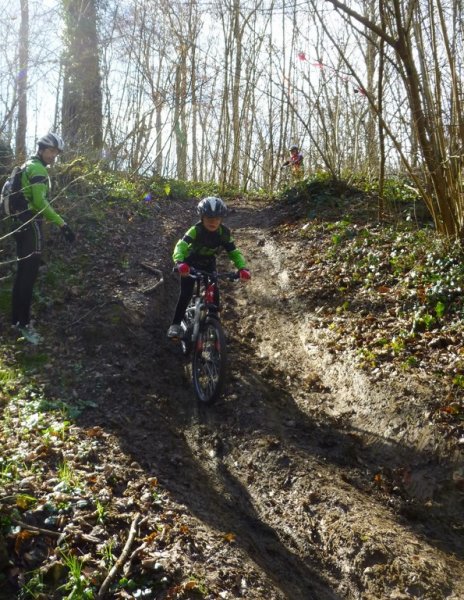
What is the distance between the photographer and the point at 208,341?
678 centimetres

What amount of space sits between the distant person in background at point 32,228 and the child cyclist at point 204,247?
1.76m

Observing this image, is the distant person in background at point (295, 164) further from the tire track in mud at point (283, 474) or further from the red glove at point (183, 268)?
the red glove at point (183, 268)

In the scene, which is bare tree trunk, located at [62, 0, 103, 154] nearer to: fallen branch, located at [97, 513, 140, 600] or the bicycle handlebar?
the bicycle handlebar

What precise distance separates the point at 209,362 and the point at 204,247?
1629 millimetres

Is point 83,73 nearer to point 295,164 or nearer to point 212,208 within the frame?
point 295,164

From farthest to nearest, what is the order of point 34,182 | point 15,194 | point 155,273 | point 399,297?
point 155,273
point 399,297
point 15,194
point 34,182

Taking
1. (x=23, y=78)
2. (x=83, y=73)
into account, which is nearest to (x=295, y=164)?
(x=83, y=73)

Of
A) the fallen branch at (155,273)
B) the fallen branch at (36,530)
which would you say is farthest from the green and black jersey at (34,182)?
the fallen branch at (36,530)

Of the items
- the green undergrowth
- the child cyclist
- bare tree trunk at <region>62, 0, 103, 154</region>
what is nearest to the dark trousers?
the child cyclist

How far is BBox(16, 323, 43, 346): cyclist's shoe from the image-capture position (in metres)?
7.53

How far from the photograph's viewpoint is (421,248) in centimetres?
821

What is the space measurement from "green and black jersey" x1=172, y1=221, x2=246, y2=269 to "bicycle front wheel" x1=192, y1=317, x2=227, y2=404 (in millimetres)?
950

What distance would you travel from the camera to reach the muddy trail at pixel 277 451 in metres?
4.05

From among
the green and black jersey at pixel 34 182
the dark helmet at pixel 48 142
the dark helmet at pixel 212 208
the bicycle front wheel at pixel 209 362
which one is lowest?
the bicycle front wheel at pixel 209 362
